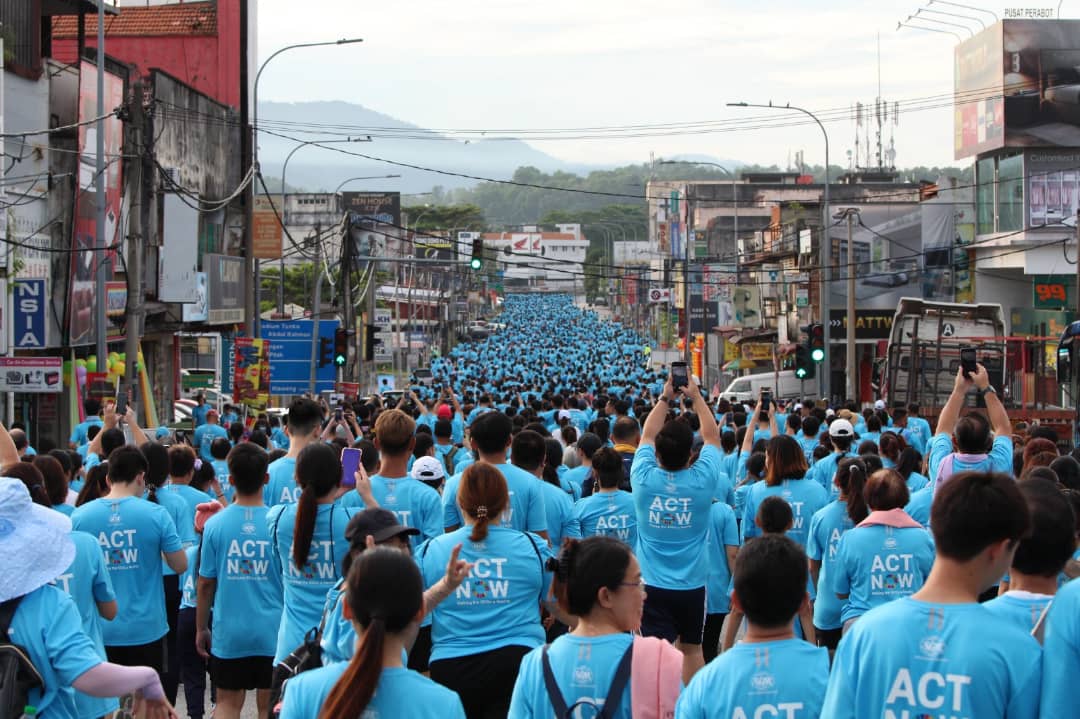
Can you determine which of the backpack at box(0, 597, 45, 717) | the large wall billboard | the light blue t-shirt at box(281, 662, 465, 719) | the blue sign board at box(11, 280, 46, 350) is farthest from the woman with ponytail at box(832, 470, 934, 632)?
the large wall billboard

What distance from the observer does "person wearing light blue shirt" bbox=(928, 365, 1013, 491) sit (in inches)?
321

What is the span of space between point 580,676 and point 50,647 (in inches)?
71.1

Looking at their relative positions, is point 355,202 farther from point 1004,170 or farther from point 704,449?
→ point 704,449

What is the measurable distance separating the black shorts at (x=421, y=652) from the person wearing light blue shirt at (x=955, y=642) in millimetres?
3781

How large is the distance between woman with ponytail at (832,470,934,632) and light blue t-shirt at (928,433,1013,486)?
0.89m

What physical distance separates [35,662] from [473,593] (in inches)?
80.1

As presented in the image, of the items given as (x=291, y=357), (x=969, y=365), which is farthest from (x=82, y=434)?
(x=291, y=357)

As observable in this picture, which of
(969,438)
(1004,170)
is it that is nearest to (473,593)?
(969,438)

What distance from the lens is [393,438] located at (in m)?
7.89

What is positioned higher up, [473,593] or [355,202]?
[355,202]

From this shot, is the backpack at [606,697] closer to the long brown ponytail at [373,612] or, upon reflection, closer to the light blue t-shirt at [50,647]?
the long brown ponytail at [373,612]

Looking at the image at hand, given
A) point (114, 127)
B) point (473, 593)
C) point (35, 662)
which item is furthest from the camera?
point (114, 127)

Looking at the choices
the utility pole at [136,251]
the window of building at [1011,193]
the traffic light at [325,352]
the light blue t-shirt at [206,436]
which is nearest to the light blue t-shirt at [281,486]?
the light blue t-shirt at [206,436]

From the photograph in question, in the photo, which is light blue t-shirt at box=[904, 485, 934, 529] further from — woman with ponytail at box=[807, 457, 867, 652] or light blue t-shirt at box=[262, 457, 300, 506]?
light blue t-shirt at box=[262, 457, 300, 506]
